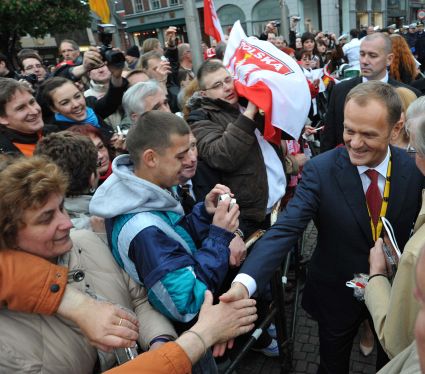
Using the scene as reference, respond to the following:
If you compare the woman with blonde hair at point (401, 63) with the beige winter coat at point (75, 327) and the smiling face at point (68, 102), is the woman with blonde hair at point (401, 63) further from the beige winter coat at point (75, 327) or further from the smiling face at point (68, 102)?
the beige winter coat at point (75, 327)

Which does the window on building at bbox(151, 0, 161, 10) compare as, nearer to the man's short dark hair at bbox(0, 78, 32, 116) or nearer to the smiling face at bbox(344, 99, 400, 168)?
the man's short dark hair at bbox(0, 78, 32, 116)

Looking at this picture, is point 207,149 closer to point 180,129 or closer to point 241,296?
point 180,129

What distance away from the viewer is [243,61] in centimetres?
261

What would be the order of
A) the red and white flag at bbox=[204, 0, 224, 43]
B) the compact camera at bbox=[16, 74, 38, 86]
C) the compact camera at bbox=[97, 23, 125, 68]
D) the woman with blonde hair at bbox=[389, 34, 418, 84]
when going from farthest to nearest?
the red and white flag at bbox=[204, 0, 224, 43] < the compact camera at bbox=[16, 74, 38, 86] < the woman with blonde hair at bbox=[389, 34, 418, 84] < the compact camera at bbox=[97, 23, 125, 68]

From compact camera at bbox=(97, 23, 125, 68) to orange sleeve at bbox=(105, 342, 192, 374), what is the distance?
283 cm

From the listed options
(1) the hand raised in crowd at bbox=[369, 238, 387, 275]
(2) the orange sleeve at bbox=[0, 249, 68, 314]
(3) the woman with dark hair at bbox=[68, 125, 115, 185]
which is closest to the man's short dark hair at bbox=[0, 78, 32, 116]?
→ (3) the woman with dark hair at bbox=[68, 125, 115, 185]

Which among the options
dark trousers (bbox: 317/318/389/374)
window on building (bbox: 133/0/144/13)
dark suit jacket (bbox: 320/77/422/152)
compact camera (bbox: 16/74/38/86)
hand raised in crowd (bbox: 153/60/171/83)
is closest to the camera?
dark trousers (bbox: 317/318/389/374)

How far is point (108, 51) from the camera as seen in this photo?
11.3ft

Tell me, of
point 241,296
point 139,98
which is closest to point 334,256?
point 241,296

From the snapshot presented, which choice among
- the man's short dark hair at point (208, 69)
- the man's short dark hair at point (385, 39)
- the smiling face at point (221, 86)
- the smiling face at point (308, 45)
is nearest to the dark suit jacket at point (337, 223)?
the smiling face at point (221, 86)

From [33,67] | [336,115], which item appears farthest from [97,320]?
[33,67]

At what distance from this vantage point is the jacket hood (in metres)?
1.66

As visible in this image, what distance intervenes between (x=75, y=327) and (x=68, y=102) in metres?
2.32

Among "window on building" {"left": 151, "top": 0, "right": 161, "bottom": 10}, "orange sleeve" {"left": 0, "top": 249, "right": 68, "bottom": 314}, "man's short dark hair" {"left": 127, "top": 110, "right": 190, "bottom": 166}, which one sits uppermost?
"window on building" {"left": 151, "top": 0, "right": 161, "bottom": 10}
